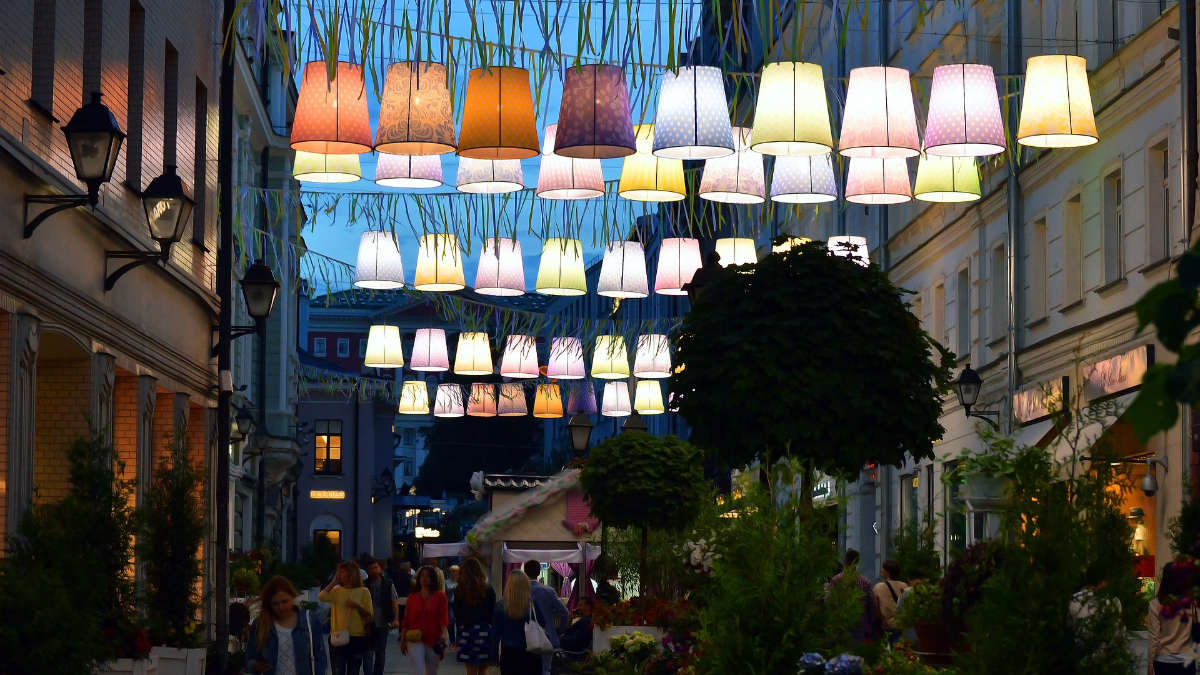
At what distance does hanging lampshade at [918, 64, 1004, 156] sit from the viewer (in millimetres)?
14422

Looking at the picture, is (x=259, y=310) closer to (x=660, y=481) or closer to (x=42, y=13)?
(x=42, y=13)

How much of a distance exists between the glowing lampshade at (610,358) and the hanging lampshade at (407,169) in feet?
56.6

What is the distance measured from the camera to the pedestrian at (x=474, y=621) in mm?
18562

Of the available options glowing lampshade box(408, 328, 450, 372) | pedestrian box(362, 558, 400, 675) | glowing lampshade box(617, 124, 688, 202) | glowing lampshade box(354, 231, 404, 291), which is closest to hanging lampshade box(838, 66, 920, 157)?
glowing lampshade box(617, 124, 688, 202)

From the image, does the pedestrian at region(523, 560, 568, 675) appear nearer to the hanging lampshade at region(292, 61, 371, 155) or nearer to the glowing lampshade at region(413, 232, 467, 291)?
the glowing lampshade at region(413, 232, 467, 291)

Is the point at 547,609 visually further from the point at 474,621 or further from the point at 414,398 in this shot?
the point at 414,398

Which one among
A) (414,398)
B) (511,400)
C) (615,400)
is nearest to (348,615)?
(511,400)

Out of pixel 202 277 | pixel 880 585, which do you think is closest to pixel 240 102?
pixel 202 277

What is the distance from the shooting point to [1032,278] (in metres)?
28.1

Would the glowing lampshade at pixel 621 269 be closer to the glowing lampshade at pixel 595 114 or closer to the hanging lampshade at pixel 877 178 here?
the hanging lampshade at pixel 877 178

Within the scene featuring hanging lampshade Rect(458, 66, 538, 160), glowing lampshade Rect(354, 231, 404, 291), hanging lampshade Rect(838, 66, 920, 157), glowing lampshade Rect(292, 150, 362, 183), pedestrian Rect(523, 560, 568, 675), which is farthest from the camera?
glowing lampshade Rect(354, 231, 404, 291)

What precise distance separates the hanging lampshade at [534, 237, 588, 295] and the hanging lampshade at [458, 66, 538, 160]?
27.1ft

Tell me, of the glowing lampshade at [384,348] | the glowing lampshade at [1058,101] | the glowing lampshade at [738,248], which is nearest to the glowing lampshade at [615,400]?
the glowing lampshade at [384,348]

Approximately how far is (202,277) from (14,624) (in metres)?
15.0
